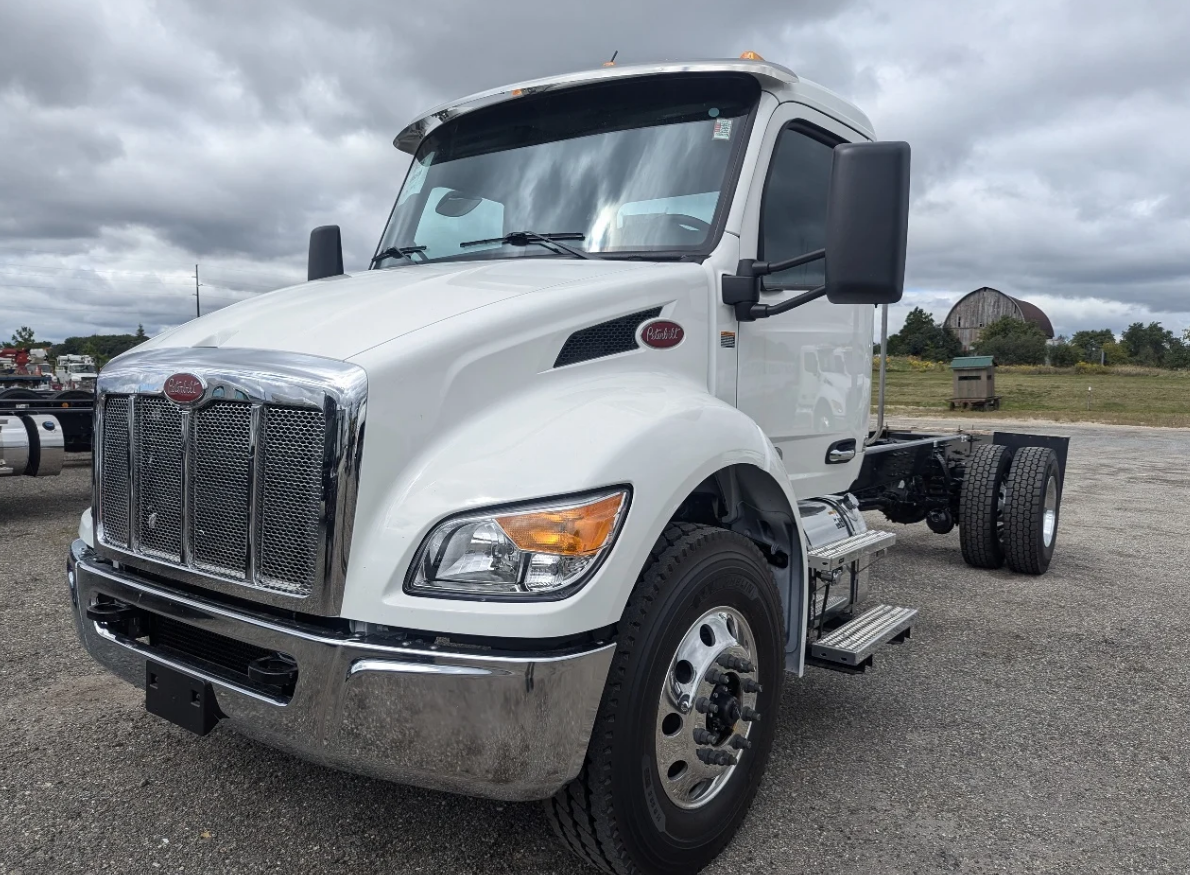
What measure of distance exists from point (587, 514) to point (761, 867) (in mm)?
1294

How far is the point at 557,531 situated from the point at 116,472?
1.47m

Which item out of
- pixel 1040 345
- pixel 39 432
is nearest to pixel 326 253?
pixel 39 432

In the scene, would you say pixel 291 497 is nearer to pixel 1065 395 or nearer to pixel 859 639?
pixel 859 639

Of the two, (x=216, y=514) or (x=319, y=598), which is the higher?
(x=216, y=514)

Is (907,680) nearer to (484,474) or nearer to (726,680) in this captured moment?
(726,680)

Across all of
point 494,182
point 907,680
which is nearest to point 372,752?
point 494,182

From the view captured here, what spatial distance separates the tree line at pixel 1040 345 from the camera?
190ft

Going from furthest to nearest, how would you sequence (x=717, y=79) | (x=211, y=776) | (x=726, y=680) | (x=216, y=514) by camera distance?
(x=717, y=79) → (x=211, y=776) → (x=726, y=680) → (x=216, y=514)

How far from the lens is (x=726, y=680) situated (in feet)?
8.46

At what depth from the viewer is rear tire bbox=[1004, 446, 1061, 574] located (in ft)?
20.5

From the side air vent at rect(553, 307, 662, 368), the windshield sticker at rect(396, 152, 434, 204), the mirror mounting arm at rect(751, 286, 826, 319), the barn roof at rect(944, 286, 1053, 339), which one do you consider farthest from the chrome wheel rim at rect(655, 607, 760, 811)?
the barn roof at rect(944, 286, 1053, 339)

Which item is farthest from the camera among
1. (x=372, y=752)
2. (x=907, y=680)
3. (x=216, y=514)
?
(x=907, y=680)

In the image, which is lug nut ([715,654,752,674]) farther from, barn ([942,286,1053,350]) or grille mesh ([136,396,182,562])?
barn ([942,286,1053,350])

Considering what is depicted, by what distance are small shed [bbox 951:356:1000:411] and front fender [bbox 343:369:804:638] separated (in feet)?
86.2
